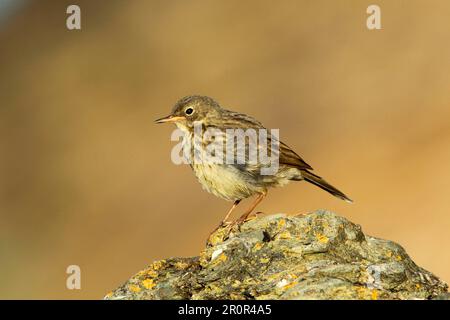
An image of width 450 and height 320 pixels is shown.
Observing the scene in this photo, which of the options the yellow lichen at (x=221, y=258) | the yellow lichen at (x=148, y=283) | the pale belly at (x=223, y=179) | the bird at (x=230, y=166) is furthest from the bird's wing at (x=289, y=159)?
the yellow lichen at (x=148, y=283)

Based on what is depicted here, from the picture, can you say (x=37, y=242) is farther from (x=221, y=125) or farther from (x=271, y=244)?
(x=271, y=244)

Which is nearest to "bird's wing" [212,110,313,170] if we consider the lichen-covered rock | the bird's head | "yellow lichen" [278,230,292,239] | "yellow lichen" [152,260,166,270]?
the bird's head

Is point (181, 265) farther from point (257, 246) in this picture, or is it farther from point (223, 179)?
point (223, 179)

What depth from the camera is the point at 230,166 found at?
913 cm

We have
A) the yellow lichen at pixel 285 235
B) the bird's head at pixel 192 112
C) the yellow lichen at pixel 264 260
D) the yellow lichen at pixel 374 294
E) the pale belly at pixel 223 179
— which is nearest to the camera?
the yellow lichen at pixel 374 294

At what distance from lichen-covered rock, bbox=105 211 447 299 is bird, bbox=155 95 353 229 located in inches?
54.8

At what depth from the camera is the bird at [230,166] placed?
909cm

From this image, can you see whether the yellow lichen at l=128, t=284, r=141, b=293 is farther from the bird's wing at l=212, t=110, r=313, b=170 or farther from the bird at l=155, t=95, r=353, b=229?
the bird's wing at l=212, t=110, r=313, b=170

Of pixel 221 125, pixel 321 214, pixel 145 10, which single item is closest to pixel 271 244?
pixel 321 214

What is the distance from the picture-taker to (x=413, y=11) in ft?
97.7

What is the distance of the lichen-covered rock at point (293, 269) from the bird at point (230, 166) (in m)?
1.39

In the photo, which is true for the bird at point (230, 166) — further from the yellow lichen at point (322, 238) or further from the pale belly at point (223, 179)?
the yellow lichen at point (322, 238)

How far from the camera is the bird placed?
9.09m
